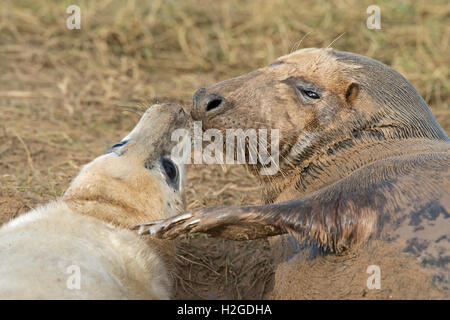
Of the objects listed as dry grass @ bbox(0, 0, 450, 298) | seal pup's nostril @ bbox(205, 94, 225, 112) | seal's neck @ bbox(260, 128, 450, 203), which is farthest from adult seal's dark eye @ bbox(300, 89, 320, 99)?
dry grass @ bbox(0, 0, 450, 298)

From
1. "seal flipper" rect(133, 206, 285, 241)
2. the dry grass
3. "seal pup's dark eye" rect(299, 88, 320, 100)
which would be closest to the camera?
"seal flipper" rect(133, 206, 285, 241)

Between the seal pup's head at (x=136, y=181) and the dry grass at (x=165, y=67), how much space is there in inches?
25.5

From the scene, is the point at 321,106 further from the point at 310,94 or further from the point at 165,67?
the point at 165,67

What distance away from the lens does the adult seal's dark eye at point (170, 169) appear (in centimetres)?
409

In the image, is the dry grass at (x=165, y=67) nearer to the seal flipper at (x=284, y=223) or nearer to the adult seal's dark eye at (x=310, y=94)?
the seal flipper at (x=284, y=223)

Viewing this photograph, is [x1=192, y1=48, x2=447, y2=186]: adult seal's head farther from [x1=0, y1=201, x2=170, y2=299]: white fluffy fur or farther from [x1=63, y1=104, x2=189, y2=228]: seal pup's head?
[x1=0, y1=201, x2=170, y2=299]: white fluffy fur

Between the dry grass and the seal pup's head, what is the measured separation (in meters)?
0.65

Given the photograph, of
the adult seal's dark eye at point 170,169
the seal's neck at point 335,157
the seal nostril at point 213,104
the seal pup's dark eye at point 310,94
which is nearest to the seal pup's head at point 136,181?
the adult seal's dark eye at point 170,169

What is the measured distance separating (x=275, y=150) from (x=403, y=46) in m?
5.34

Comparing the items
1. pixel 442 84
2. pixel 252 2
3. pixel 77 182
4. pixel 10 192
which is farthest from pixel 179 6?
pixel 77 182

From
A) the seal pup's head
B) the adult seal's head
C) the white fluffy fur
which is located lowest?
the white fluffy fur

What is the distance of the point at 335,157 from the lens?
12.8ft

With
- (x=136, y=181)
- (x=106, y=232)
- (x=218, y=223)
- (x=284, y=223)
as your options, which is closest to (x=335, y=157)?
(x=284, y=223)

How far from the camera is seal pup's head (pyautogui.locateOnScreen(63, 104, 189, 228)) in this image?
3.87 metres
